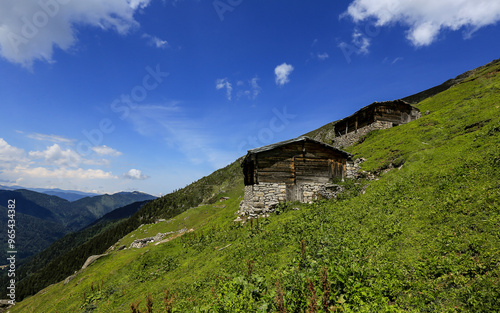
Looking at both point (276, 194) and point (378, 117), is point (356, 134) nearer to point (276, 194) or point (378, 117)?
point (378, 117)

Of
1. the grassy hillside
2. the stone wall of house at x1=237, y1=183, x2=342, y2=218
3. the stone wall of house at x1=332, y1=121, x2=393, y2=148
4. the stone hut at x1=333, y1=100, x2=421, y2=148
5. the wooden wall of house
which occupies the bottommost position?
the grassy hillside

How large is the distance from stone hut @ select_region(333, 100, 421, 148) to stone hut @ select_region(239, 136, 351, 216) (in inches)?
839

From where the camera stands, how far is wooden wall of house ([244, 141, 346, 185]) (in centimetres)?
2192

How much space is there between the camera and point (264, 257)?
11.3 meters

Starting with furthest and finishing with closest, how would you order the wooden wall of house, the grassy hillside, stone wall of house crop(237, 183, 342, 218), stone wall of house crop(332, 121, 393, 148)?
stone wall of house crop(332, 121, 393, 148)
the wooden wall of house
stone wall of house crop(237, 183, 342, 218)
the grassy hillside

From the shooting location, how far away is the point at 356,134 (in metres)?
42.4

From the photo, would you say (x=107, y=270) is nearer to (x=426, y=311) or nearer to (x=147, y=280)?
(x=147, y=280)

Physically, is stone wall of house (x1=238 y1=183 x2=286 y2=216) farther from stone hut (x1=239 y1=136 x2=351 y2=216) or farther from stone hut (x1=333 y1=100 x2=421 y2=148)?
stone hut (x1=333 y1=100 x2=421 y2=148)

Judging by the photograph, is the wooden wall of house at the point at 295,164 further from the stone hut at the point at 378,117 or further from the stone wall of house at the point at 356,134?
the stone hut at the point at 378,117

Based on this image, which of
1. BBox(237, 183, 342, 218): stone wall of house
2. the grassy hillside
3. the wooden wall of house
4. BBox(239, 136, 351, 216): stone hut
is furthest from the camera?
the wooden wall of house

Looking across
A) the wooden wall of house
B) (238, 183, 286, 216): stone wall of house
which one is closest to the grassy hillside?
(238, 183, 286, 216): stone wall of house

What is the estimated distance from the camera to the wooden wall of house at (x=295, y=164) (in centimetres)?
2192

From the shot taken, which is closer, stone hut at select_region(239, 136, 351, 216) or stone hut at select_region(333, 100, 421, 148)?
stone hut at select_region(239, 136, 351, 216)

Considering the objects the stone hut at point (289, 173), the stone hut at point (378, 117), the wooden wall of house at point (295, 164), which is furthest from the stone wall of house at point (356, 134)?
the stone hut at point (289, 173)
